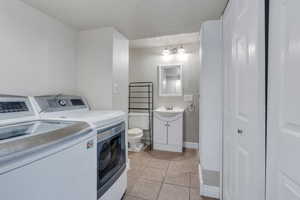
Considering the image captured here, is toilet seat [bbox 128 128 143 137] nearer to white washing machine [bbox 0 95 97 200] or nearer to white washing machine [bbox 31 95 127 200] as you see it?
white washing machine [bbox 31 95 127 200]

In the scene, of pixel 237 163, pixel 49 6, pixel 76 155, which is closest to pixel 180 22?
pixel 49 6

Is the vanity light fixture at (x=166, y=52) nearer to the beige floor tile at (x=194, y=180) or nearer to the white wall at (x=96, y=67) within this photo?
the white wall at (x=96, y=67)

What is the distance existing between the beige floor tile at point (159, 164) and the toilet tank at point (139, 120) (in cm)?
83

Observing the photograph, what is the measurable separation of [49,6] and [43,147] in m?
1.59

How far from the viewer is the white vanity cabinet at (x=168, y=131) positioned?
9.45 feet

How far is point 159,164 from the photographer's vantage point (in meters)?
2.43

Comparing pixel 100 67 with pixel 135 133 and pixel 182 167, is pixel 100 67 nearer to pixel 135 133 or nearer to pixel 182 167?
pixel 135 133

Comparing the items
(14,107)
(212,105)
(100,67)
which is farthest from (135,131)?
(14,107)

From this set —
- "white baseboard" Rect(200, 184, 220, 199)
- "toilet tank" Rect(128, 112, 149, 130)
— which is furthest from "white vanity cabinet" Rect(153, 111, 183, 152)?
"white baseboard" Rect(200, 184, 220, 199)

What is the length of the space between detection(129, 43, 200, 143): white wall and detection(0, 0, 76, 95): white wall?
169 centimetres

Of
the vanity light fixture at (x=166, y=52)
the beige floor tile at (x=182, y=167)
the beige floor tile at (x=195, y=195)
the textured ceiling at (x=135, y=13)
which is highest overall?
the vanity light fixture at (x=166, y=52)

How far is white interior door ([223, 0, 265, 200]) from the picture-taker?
0.77 metres

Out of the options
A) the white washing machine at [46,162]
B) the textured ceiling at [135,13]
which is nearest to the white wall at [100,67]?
the textured ceiling at [135,13]

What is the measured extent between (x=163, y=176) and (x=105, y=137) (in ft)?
4.20
